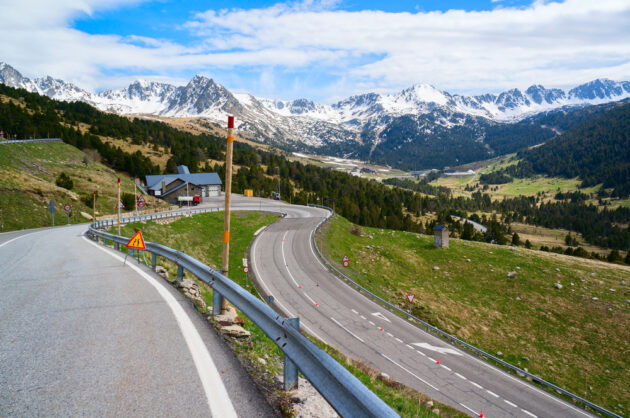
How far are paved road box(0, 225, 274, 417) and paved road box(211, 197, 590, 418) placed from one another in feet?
58.9

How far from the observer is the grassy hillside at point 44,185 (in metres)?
41.8

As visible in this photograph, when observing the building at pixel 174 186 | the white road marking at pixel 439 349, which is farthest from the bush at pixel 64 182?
Answer: the white road marking at pixel 439 349

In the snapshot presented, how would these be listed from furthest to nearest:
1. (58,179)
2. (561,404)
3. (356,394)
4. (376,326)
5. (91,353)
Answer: (58,179) → (376,326) → (561,404) → (91,353) → (356,394)

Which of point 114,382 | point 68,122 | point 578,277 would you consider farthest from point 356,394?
point 68,122

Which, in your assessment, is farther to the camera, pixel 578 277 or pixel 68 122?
pixel 68 122

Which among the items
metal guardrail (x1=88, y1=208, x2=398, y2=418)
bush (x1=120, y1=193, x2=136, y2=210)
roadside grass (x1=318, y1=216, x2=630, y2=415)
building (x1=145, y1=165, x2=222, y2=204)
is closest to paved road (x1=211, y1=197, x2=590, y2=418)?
roadside grass (x1=318, y1=216, x2=630, y2=415)

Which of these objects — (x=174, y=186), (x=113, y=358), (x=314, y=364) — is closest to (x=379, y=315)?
(x=113, y=358)

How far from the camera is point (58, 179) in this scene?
58531mm

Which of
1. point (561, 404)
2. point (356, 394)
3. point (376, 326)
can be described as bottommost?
point (561, 404)

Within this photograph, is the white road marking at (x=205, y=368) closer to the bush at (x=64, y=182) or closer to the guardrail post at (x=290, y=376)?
the guardrail post at (x=290, y=376)

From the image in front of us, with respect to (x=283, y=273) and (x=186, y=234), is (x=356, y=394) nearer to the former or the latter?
(x=283, y=273)

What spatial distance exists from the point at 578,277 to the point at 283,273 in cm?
3903

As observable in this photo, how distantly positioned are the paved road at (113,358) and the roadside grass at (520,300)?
3074 cm

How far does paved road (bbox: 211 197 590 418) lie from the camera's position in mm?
20734
